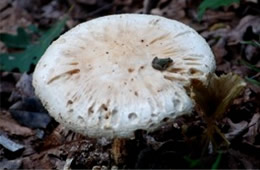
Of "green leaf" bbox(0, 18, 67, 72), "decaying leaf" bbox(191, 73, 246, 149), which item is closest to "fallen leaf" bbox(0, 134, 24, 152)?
"green leaf" bbox(0, 18, 67, 72)

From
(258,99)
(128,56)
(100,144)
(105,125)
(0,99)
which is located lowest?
(0,99)

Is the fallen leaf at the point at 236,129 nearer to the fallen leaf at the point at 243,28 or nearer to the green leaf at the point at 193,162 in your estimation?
the green leaf at the point at 193,162

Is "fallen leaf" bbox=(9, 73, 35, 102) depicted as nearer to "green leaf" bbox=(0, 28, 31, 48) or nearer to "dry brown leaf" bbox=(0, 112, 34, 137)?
"dry brown leaf" bbox=(0, 112, 34, 137)

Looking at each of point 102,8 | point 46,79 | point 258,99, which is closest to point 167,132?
point 258,99

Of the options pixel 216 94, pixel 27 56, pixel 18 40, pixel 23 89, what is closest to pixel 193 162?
pixel 216 94

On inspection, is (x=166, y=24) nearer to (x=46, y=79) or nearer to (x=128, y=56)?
(x=128, y=56)

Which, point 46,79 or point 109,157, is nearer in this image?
point 46,79

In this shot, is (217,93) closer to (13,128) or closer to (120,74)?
(120,74)

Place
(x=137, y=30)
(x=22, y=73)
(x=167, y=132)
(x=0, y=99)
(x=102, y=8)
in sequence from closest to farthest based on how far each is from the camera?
(x=137, y=30)
(x=167, y=132)
(x=0, y=99)
(x=22, y=73)
(x=102, y=8)
